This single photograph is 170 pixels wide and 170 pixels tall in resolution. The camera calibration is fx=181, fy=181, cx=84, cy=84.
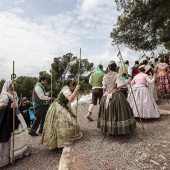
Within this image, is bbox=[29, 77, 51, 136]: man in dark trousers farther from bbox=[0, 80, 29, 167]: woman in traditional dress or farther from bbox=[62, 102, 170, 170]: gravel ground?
bbox=[62, 102, 170, 170]: gravel ground

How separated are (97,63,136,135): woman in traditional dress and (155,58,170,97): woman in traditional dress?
3.99 m

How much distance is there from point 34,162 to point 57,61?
22070 mm

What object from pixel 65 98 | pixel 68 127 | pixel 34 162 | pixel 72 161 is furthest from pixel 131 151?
pixel 34 162

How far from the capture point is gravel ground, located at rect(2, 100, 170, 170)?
3104 mm

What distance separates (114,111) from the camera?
407cm

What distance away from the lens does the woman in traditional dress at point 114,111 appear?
3.99 metres

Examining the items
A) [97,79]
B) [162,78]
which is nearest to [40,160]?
[97,79]

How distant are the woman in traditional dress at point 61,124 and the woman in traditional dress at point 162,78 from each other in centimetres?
473

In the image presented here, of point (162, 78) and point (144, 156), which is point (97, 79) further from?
point (144, 156)

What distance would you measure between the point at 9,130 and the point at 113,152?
89.5 inches

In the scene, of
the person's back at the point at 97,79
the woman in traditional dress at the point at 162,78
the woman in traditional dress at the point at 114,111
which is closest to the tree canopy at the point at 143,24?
the woman in traditional dress at the point at 162,78

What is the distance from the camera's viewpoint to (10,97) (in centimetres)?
410

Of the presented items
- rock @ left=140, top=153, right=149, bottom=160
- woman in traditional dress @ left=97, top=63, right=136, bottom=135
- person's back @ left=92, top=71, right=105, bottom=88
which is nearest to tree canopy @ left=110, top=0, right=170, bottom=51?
person's back @ left=92, top=71, right=105, bottom=88

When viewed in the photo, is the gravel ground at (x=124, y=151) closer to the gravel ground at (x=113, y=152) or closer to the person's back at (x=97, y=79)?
the gravel ground at (x=113, y=152)
